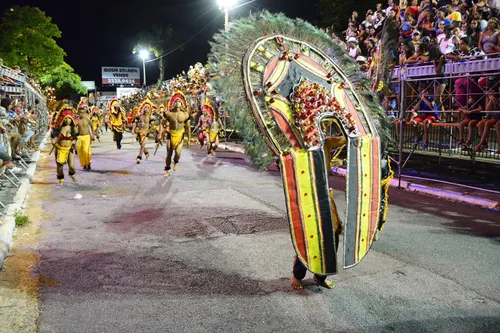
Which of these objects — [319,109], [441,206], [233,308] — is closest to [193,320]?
[233,308]

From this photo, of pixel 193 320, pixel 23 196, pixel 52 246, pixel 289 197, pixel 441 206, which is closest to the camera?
pixel 289 197

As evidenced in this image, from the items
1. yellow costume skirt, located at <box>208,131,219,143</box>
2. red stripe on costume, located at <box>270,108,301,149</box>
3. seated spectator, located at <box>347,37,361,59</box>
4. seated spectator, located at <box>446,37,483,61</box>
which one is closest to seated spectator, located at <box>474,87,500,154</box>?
seated spectator, located at <box>446,37,483,61</box>

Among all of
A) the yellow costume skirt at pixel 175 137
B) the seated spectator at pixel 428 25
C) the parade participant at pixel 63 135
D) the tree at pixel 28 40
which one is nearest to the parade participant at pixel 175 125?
the yellow costume skirt at pixel 175 137

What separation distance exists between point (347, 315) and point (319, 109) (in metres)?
1.83

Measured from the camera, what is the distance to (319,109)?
377 cm

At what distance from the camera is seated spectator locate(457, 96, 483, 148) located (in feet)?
35.0

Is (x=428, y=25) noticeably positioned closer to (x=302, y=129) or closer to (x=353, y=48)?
(x=353, y=48)

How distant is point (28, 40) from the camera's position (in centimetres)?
3631

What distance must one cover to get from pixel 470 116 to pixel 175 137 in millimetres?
7409

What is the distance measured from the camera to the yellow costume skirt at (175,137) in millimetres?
12461

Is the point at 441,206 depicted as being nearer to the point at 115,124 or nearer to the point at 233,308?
the point at 233,308

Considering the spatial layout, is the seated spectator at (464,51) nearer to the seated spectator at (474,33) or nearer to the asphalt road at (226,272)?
the seated spectator at (474,33)

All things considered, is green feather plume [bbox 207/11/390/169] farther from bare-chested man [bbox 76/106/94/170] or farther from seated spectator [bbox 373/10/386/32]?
seated spectator [bbox 373/10/386/32]

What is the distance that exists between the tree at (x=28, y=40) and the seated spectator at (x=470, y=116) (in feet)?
112
